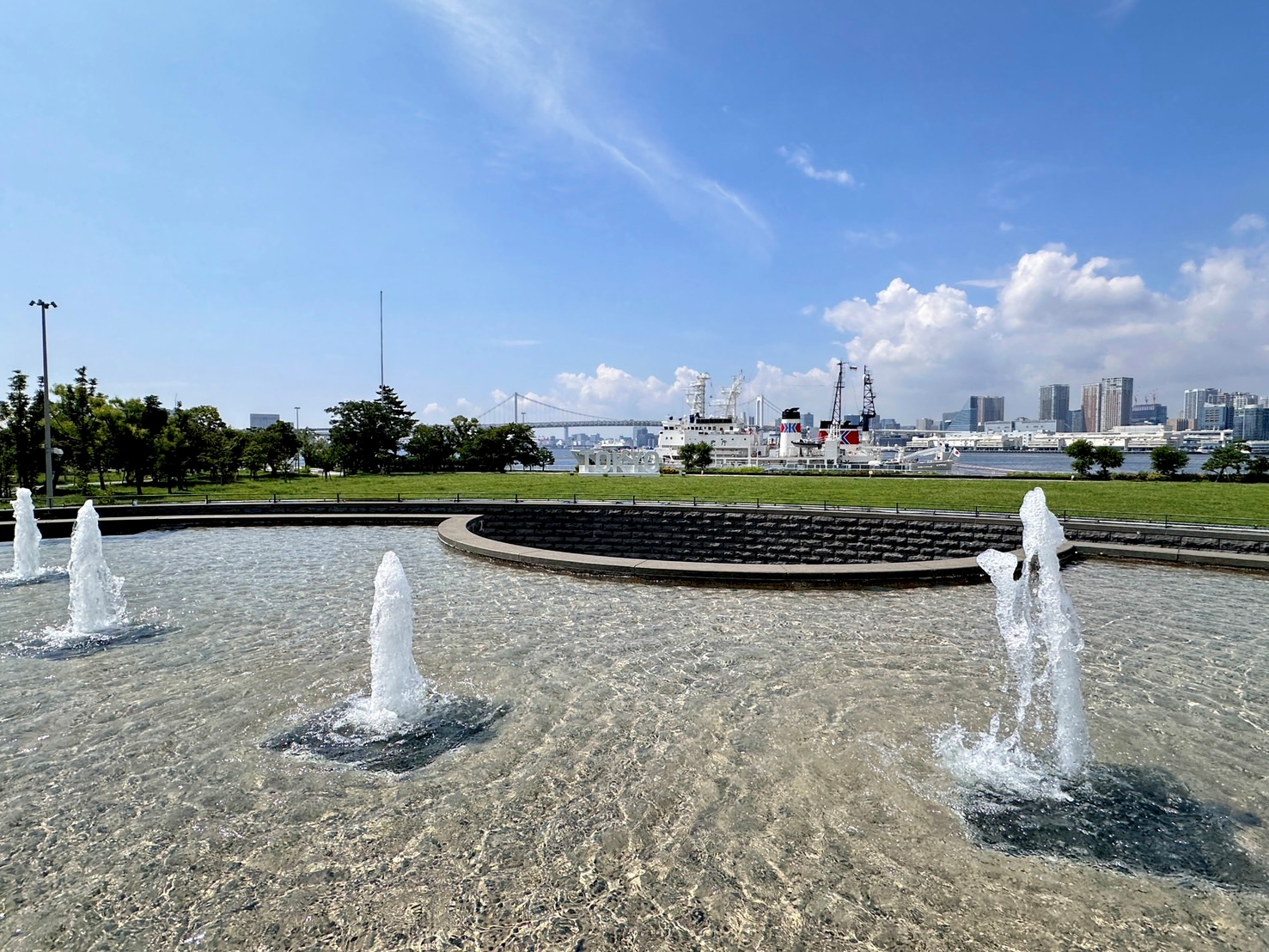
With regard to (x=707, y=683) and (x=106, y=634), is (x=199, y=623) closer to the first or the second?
(x=106, y=634)

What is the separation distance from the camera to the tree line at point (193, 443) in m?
26.8

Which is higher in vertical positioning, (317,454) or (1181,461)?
(317,454)

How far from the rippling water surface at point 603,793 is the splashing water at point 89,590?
57 centimetres

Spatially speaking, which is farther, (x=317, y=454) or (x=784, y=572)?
(x=317, y=454)

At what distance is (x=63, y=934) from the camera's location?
3037 mm

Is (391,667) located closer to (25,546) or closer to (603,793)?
(603,793)

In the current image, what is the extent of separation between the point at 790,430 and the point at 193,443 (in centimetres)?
5477

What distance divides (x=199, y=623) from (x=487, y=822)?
Result: 6.59m

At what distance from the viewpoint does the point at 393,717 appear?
17.8 feet

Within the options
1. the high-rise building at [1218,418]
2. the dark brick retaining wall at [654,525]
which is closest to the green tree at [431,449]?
the dark brick retaining wall at [654,525]

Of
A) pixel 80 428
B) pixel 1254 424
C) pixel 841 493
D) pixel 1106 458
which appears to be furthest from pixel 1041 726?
pixel 1254 424

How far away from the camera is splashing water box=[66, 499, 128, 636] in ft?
26.6

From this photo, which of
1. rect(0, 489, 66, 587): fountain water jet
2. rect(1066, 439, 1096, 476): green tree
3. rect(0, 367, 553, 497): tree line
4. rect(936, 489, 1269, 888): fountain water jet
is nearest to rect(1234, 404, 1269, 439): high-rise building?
rect(1066, 439, 1096, 476): green tree

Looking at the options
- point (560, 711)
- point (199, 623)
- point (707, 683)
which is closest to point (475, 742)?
point (560, 711)
